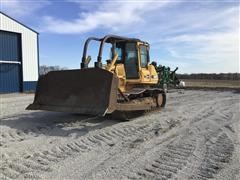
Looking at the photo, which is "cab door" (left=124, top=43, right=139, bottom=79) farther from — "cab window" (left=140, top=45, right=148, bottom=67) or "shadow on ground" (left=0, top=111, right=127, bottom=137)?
"shadow on ground" (left=0, top=111, right=127, bottom=137)

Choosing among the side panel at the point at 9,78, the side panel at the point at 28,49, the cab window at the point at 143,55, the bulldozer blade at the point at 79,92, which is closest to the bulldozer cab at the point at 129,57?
the cab window at the point at 143,55

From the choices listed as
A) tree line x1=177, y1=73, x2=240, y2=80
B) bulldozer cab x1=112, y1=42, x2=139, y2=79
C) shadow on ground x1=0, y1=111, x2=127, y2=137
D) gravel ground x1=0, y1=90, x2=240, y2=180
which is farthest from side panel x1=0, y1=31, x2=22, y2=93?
tree line x1=177, y1=73, x2=240, y2=80

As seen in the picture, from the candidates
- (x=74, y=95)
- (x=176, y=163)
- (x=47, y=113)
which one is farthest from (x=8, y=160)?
(x=47, y=113)

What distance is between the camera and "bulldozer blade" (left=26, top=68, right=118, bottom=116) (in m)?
9.06

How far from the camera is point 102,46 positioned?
1002 cm

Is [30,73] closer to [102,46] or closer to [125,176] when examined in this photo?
[102,46]

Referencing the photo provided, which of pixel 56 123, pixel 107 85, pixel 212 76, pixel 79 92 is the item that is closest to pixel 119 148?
pixel 107 85

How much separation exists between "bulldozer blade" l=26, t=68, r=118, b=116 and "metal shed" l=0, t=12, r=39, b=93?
14.9 meters

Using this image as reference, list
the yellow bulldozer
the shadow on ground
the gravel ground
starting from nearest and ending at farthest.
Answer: the gravel ground < the shadow on ground < the yellow bulldozer

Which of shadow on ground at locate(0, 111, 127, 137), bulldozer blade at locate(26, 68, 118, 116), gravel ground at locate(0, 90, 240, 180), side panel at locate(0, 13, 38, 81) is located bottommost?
gravel ground at locate(0, 90, 240, 180)

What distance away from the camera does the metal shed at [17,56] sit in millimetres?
24359

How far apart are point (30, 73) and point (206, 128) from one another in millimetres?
20019

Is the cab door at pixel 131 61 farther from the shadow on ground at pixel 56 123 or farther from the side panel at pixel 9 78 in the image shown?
the side panel at pixel 9 78

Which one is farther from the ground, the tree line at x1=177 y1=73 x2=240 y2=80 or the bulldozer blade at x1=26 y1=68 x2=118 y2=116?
the tree line at x1=177 y1=73 x2=240 y2=80
